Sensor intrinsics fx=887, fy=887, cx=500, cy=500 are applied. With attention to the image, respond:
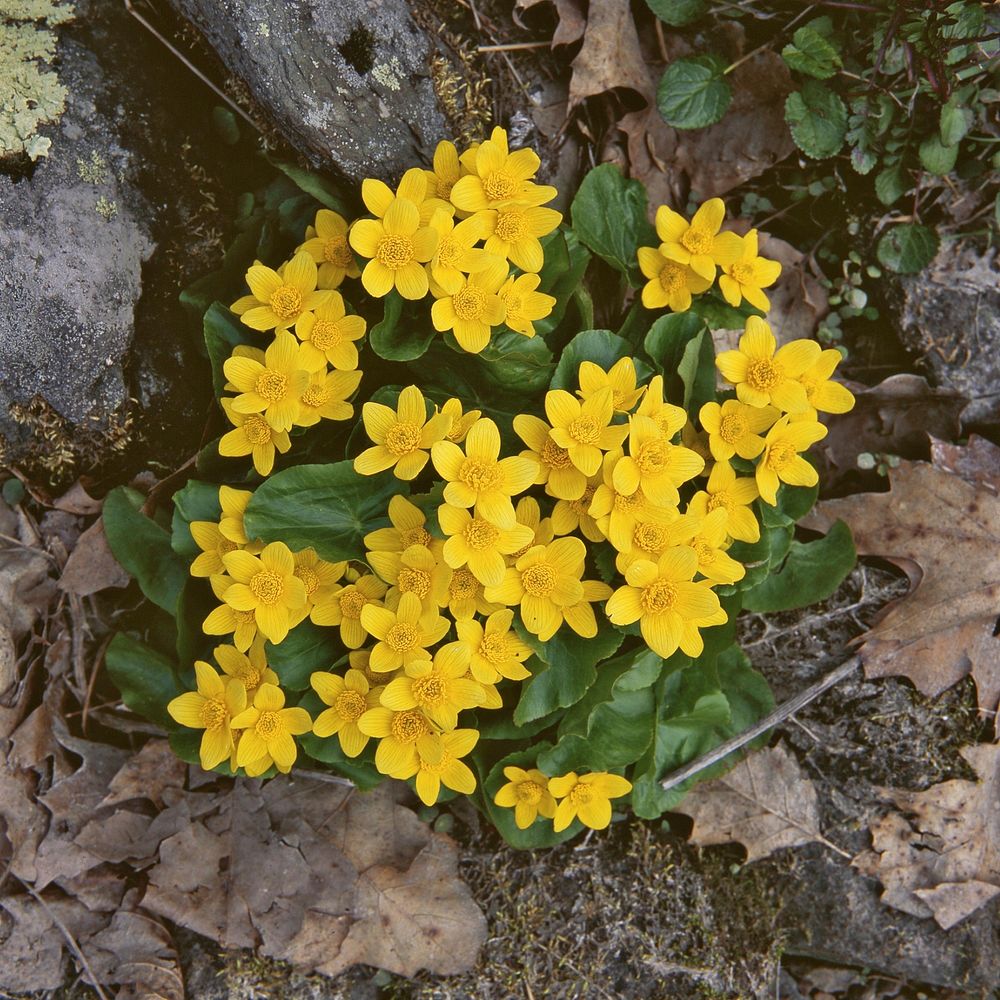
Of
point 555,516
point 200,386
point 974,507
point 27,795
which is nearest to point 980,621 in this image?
point 974,507

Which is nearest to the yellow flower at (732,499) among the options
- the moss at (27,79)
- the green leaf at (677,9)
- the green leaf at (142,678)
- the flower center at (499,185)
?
the flower center at (499,185)

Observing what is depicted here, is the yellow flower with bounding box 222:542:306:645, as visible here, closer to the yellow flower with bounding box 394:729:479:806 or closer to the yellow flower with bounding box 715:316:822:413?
the yellow flower with bounding box 394:729:479:806

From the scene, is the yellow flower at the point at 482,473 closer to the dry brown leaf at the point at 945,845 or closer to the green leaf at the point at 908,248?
the green leaf at the point at 908,248

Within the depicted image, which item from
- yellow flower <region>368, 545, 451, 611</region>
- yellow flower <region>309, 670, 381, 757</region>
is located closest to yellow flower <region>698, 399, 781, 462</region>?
yellow flower <region>368, 545, 451, 611</region>

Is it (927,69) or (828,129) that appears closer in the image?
(927,69)

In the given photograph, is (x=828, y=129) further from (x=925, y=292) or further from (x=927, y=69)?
(x=925, y=292)

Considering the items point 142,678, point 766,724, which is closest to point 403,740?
point 142,678

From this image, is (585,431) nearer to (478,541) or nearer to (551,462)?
(551,462)
